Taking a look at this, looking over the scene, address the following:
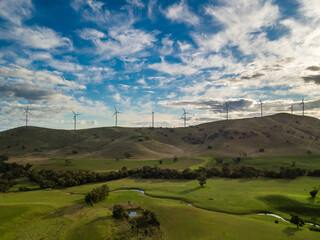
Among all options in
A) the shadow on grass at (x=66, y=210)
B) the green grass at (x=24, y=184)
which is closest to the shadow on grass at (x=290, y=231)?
the shadow on grass at (x=66, y=210)

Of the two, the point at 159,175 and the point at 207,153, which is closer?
the point at 159,175

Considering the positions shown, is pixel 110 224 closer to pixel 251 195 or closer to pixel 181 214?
pixel 181 214

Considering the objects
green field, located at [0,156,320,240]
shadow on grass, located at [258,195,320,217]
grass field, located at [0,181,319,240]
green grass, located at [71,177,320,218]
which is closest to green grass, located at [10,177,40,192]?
green field, located at [0,156,320,240]

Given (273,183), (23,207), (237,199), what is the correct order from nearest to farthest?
1. (23,207)
2. (237,199)
3. (273,183)

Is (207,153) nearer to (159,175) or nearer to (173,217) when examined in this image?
(159,175)

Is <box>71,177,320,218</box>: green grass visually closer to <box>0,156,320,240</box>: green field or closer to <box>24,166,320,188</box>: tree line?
<box>0,156,320,240</box>: green field

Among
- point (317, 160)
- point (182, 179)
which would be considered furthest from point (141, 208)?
point (317, 160)
